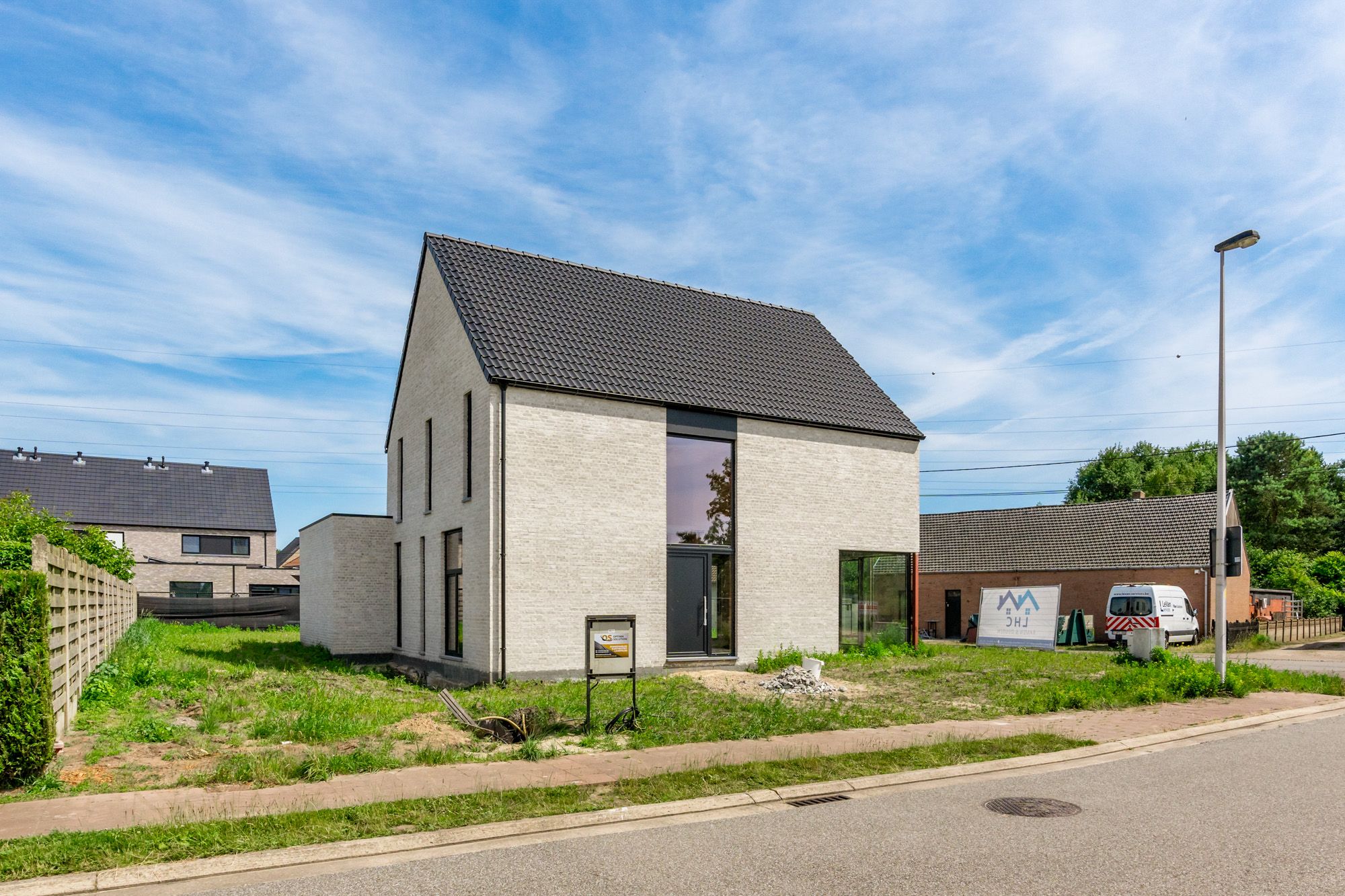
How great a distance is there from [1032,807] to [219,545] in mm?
52056

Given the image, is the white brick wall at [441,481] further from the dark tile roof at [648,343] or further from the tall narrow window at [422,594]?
the dark tile roof at [648,343]

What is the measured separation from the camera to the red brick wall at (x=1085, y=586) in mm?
34719

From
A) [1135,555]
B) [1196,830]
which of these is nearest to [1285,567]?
[1135,555]

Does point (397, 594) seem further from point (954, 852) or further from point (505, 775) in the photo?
point (954, 852)

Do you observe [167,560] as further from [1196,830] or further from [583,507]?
[1196,830]

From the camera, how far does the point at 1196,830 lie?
727 centimetres

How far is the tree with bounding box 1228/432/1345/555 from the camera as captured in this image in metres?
59.7

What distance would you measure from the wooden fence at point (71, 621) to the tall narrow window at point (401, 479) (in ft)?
24.0

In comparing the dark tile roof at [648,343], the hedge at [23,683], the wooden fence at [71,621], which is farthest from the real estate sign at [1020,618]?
the hedge at [23,683]

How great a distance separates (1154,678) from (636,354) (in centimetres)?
1202

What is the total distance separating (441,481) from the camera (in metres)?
20.7

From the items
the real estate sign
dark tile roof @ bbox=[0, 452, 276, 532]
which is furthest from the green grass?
dark tile roof @ bbox=[0, 452, 276, 532]

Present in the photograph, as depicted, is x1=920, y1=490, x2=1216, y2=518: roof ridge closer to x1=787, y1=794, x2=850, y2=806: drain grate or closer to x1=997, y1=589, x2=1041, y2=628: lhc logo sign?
x1=997, y1=589, x2=1041, y2=628: lhc logo sign

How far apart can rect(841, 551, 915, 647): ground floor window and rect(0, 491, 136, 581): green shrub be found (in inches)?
629
